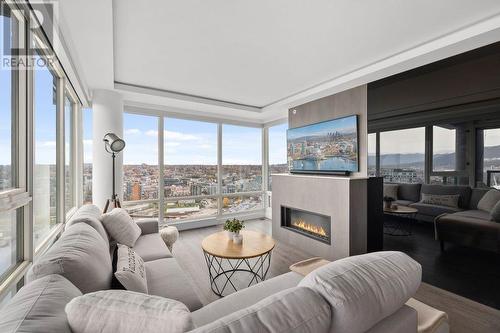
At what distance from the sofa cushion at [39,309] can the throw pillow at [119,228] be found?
56.0 inches

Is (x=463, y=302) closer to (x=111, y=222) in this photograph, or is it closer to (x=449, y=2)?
(x=449, y=2)

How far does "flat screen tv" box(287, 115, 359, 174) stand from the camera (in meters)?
3.42

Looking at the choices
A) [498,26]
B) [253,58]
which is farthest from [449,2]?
[253,58]

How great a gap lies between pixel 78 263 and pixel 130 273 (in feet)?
1.02

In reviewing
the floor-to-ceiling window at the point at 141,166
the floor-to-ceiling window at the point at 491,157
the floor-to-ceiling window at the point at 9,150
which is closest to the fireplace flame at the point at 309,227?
the floor-to-ceiling window at the point at 491,157

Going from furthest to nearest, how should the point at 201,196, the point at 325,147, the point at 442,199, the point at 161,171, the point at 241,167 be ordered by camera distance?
the point at 241,167
the point at 201,196
the point at 161,171
the point at 325,147
the point at 442,199

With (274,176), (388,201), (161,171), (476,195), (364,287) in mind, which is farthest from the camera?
(161,171)

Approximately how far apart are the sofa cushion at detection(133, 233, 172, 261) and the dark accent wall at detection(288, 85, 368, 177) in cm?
277

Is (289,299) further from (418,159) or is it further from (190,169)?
(190,169)

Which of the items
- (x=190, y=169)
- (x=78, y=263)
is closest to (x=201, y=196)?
(x=190, y=169)

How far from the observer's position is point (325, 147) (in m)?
3.82

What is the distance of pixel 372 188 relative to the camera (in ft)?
10.1

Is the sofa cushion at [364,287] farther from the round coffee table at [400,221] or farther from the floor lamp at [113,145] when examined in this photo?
the floor lamp at [113,145]

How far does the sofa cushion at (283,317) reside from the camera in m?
0.70
